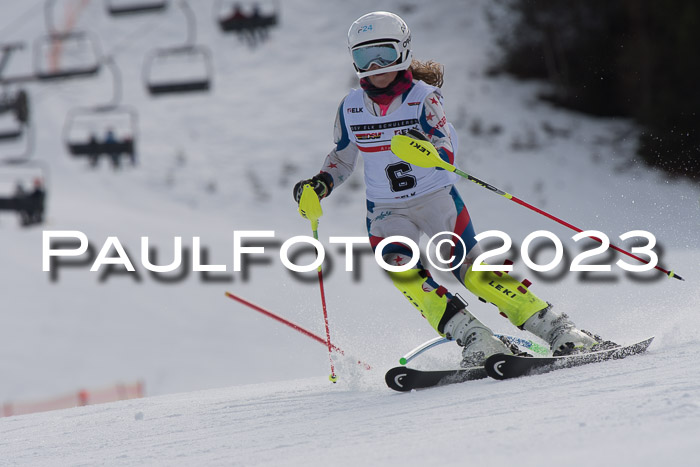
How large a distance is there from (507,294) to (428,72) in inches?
48.7

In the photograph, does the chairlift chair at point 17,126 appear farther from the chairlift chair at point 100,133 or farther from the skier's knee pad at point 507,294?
the skier's knee pad at point 507,294

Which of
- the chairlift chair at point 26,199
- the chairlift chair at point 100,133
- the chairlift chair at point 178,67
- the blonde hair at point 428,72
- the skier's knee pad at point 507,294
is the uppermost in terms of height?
the chairlift chair at point 178,67

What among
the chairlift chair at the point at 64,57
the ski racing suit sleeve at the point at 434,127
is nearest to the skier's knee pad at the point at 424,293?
the ski racing suit sleeve at the point at 434,127

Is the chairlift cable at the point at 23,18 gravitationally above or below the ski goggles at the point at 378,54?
above

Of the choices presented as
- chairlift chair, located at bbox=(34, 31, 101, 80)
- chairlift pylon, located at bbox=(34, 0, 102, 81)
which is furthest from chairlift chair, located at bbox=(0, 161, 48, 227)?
chairlift pylon, located at bbox=(34, 0, 102, 81)

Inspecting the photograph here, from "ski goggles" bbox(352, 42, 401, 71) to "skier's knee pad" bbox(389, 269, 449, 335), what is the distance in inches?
41.0

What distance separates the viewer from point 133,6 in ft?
83.9

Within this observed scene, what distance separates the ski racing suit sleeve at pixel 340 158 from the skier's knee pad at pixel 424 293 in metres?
0.71

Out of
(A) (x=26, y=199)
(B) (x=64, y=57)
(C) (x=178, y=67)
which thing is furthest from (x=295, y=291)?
(B) (x=64, y=57)

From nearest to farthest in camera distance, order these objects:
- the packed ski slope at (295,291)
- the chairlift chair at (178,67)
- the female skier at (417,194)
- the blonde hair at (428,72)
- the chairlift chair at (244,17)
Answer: the packed ski slope at (295,291) < the female skier at (417,194) < the blonde hair at (428,72) < the chairlift chair at (244,17) < the chairlift chair at (178,67)

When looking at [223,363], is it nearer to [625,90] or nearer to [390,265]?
[390,265]

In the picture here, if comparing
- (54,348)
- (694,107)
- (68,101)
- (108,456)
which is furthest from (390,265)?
(68,101)

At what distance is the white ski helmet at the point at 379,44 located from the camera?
399 centimetres

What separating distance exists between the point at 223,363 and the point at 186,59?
16045mm
